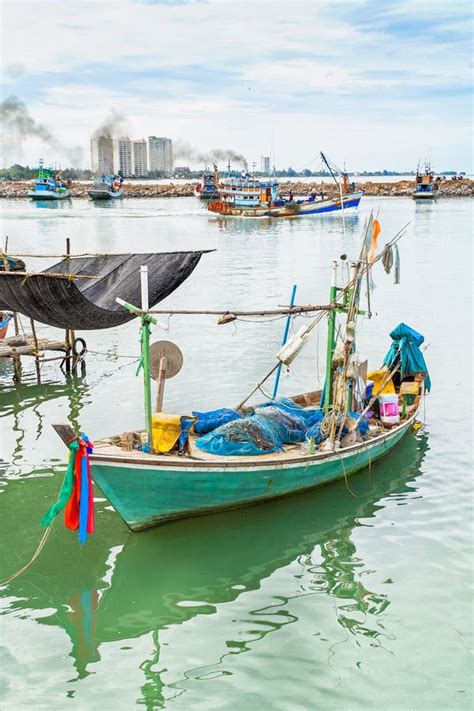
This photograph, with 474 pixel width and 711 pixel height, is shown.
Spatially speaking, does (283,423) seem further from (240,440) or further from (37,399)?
(37,399)

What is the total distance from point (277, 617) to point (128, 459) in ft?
7.85

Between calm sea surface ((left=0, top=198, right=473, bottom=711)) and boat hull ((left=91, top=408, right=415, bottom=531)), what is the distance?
0.82 ft

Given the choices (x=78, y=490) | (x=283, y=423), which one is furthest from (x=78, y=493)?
(x=283, y=423)

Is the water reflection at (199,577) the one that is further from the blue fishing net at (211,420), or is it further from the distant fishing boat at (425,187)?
the distant fishing boat at (425,187)

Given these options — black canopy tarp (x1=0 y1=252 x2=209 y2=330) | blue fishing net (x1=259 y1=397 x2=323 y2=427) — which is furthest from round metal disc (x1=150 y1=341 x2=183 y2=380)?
black canopy tarp (x1=0 y1=252 x2=209 y2=330)

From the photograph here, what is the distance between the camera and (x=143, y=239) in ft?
155

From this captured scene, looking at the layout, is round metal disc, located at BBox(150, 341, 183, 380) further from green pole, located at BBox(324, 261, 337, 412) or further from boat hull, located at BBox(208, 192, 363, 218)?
boat hull, located at BBox(208, 192, 363, 218)

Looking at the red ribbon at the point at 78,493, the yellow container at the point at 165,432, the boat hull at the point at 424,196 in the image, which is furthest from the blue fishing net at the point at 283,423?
the boat hull at the point at 424,196

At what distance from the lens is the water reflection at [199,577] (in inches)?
308

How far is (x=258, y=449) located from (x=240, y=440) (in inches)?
10.8

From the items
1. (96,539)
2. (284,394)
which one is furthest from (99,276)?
(96,539)

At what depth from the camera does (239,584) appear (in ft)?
28.8

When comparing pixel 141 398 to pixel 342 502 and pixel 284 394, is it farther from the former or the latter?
pixel 342 502

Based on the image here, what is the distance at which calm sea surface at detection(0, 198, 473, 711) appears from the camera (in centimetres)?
704
